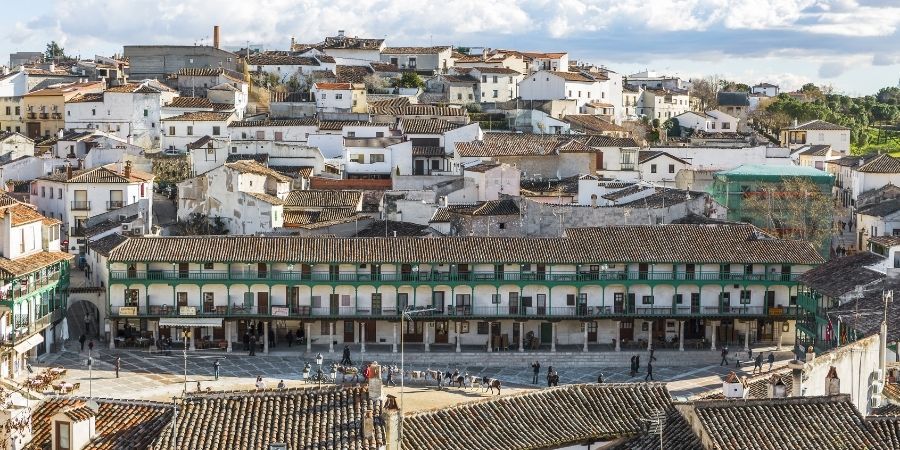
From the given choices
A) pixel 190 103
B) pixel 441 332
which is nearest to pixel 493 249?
pixel 441 332

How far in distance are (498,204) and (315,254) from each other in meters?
13.6

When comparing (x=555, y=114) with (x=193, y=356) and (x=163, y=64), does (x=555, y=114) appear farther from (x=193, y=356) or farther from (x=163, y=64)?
(x=193, y=356)

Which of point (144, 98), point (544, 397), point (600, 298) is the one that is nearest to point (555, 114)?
point (144, 98)

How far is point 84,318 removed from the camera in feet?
207

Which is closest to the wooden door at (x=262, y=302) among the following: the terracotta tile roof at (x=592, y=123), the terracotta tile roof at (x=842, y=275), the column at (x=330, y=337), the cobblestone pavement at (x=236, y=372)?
the cobblestone pavement at (x=236, y=372)

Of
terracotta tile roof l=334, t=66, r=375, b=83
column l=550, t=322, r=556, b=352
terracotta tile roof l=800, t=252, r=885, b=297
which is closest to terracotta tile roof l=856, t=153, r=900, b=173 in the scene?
terracotta tile roof l=800, t=252, r=885, b=297

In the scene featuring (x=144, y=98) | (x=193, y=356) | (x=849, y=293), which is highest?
(x=144, y=98)

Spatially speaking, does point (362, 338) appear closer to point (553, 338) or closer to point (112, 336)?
point (553, 338)

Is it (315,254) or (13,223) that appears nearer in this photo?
(13,223)

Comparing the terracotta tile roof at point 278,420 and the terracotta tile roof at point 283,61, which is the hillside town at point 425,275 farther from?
the terracotta tile roof at point 283,61

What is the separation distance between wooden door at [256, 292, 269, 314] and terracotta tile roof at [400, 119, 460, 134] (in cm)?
3000

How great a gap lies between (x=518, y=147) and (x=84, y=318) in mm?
32948

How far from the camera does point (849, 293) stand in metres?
52.5

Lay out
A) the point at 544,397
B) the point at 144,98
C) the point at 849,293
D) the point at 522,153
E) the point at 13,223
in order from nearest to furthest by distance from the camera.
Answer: the point at 544,397 → the point at 849,293 → the point at 13,223 → the point at 522,153 → the point at 144,98
